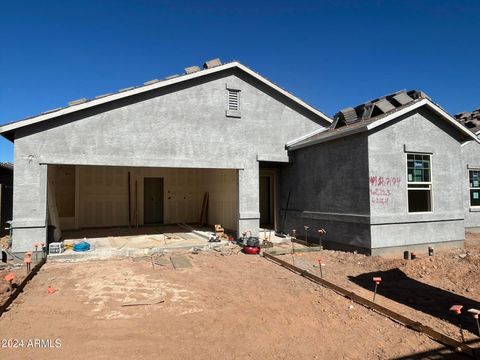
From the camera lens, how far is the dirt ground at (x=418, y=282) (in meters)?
5.66

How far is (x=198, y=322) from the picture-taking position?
5.43 metres

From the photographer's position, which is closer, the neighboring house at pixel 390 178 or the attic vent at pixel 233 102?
the neighboring house at pixel 390 178

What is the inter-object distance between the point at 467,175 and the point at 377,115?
7.74 meters

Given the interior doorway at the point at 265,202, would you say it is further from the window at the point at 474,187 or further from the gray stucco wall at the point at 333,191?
the window at the point at 474,187

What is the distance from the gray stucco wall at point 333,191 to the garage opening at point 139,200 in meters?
2.80

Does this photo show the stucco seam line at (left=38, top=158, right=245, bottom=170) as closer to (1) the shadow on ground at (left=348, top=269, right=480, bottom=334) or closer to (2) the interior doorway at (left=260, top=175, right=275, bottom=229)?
(2) the interior doorway at (left=260, top=175, right=275, bottom=229)

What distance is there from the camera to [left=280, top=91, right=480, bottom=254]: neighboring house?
10219mm

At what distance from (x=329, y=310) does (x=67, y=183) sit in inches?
552

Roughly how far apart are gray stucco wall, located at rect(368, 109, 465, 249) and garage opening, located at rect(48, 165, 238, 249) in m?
6.08

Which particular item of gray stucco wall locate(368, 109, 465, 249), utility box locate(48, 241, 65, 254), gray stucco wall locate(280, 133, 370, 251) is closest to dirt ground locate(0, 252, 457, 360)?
utility box locate(48, 241, 65, 254)

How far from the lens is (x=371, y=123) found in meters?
Result: 9.97

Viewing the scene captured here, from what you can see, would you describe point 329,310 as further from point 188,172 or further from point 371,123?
point 188,172

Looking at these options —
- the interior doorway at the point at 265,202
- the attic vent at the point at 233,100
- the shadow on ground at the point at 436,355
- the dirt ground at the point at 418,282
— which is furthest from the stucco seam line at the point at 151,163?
the shadow on ground at the point at 436,355

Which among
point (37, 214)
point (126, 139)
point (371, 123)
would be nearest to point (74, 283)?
point (37, 214)
